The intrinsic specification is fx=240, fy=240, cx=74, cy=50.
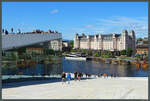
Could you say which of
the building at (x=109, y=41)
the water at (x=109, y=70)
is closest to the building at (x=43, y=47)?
the water at (x=109, y=70)

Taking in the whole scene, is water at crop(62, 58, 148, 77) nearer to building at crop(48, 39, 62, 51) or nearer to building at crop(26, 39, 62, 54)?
building at crop(48, 39, 62, 51)

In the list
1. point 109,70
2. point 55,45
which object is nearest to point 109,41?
point 109,70

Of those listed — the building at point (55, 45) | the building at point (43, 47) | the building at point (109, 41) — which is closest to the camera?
the building at point (43, 47)

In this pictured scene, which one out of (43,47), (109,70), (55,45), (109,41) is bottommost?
(109,70)

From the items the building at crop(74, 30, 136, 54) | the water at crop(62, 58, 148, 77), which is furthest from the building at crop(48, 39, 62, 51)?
the building at crop(74, 30, 136, 54)

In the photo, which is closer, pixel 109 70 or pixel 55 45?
pixel 55 45

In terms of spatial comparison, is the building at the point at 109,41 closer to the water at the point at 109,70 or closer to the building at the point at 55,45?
the water at the point at 109,70

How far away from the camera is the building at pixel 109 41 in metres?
121

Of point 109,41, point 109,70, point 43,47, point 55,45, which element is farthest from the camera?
point 109,41

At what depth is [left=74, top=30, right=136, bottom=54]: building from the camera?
397 feet

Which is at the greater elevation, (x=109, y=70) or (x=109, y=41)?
(x=109, y=41)

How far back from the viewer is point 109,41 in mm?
130250

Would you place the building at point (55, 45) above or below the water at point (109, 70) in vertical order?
above

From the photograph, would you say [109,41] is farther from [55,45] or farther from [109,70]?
[55,45]
